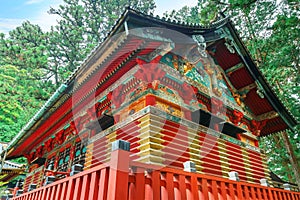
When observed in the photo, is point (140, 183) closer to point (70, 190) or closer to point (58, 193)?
point (70, 190)

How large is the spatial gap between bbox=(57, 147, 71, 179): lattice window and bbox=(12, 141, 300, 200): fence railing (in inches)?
207

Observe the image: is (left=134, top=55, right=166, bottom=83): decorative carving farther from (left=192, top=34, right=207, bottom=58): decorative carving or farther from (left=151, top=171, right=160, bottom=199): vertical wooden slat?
(left=151, top=171, right=160, bottom=199): vertical wooden slat

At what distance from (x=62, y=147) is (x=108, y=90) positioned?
13.8ft

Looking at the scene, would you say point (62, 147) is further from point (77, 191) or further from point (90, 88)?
point (77, 191)

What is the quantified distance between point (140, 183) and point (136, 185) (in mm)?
50

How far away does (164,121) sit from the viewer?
15.9ft

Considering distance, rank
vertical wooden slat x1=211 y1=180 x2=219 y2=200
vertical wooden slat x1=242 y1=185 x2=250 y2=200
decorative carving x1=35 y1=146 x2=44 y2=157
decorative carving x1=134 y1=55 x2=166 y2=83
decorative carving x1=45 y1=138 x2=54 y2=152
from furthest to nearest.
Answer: decorative carving x1=35 y1=146 x2=44 y2=157 → decorative carving x1=45 y1=138 x2=54 y2=152 → decorative carving x1=134 y1=55 x2=166 y2=83 → vertical wooden slat x1=242 y1=185 x2=250 y2=200 → vertical wooden slat x1=211 y1=180 x2=219 y2=200

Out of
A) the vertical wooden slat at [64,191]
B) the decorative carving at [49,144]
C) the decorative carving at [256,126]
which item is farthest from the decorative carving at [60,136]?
the decorative carving at [256,126]

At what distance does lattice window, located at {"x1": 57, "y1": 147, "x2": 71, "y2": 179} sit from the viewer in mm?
8145

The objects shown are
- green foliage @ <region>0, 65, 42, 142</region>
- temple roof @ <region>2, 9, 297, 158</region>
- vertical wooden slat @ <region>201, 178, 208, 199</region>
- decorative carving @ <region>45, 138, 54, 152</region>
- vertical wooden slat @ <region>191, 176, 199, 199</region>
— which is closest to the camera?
vertical wooden slat @ <region>191, 176, 199, 199</region>

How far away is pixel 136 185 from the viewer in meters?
2.11

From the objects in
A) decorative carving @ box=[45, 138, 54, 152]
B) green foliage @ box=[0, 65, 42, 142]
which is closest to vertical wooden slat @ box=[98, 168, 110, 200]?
decorative carving @ box=[45, 138, 54, 152]

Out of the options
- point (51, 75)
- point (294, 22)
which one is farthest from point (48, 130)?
point (51, 75)

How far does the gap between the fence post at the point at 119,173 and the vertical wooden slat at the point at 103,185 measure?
77 mm
